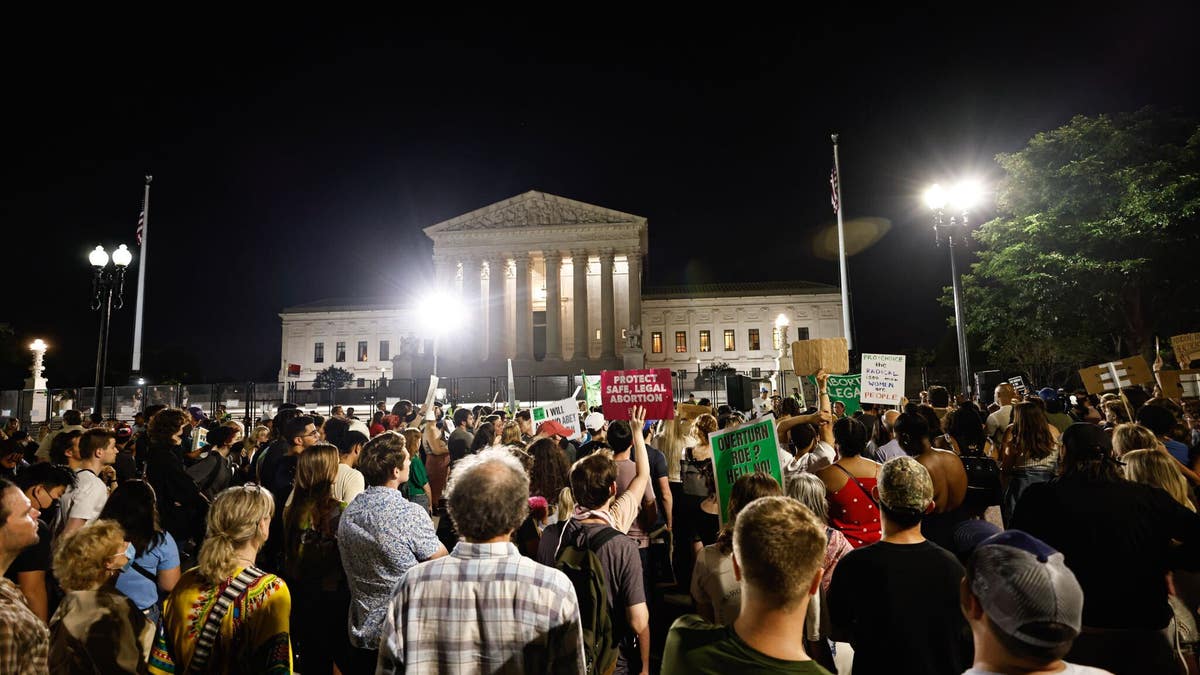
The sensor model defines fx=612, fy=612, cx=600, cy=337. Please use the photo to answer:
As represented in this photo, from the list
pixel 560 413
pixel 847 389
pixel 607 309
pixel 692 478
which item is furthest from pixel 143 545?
pixel 607 309

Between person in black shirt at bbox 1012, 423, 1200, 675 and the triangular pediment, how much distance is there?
50.3 m

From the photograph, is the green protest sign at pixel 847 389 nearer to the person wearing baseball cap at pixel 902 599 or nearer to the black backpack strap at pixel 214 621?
the person wearing baseball cap at pixel 902 599

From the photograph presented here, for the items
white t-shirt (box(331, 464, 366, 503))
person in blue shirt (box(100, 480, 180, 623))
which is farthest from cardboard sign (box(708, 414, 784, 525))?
person in blue shirt (box(100, 480, 180, 623))

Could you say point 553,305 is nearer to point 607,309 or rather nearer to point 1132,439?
point 607,309

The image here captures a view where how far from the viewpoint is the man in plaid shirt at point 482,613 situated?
2.18 meters

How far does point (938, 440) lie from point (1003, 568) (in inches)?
238

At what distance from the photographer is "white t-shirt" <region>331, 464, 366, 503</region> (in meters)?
4.62

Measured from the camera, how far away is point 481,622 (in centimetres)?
218

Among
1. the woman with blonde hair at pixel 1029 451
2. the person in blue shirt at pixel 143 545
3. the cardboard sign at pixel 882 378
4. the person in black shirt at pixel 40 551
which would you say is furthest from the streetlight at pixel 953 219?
the person in black shirt at pixel 40 551

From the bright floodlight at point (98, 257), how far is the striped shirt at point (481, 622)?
51.7 feet

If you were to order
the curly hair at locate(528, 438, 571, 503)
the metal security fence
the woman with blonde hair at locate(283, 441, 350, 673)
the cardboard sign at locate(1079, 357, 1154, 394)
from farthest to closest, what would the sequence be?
the metal security fence
the cardboard sign at locate(1079, 357, 1154, 394)
the curly hair at locate(528, 438, 571, 503)
the woman with blonde hair at locate(283, 441, 350, 673)

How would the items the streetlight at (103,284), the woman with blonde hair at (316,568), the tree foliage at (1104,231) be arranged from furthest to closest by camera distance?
the tree foliage at (1104,231) → the streetlight at (103,284) → the woman with blonde hair at (316,568)

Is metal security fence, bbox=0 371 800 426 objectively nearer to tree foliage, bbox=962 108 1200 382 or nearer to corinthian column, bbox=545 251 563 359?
tree foliage, bbox=962 108 1200 382

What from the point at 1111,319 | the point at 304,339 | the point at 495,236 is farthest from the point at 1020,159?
the point at 304,339
